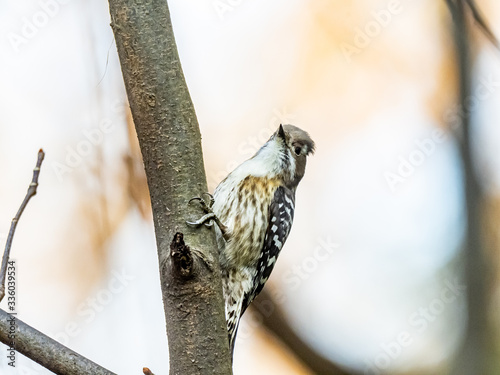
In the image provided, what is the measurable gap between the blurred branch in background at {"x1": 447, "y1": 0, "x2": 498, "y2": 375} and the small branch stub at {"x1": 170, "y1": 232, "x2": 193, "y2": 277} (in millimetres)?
1269

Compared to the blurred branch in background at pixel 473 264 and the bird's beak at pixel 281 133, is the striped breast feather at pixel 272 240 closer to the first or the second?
the bird's beak at pixel 281 133

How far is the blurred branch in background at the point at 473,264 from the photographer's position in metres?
2.28

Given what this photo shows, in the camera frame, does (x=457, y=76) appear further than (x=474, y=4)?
No

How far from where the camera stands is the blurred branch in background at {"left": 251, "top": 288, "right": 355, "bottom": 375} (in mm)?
2617

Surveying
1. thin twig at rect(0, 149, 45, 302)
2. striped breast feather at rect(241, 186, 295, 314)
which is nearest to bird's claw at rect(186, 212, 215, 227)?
thin twig at rect(0, 149, 45, 302)

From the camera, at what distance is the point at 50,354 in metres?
1.55

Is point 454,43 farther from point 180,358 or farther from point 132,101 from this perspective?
point 180,358

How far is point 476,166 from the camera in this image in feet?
8.22

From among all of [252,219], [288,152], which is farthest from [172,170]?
[288,152]

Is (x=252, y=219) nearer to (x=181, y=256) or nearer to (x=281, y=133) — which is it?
(x=281, y=133)

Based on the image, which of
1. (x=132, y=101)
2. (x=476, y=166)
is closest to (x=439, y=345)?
(x=476, y=166)

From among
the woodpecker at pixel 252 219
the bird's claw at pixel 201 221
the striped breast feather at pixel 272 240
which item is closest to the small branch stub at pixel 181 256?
the bird's claw at pixel 201 221

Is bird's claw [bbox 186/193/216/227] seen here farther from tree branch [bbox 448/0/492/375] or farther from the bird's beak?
the bird's beak

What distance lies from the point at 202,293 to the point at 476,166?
1.47 meters
